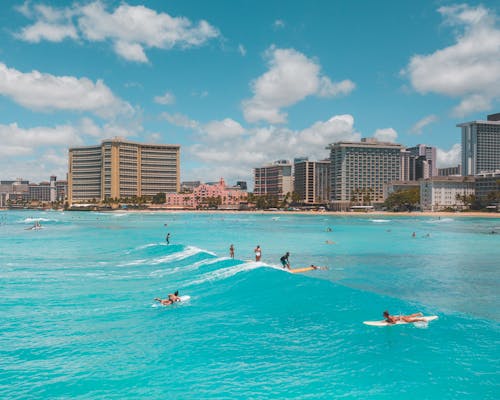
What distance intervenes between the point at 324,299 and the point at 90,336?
13597mm

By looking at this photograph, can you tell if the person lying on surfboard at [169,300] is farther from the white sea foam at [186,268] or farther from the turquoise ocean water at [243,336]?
the white sea foam at [186,268]

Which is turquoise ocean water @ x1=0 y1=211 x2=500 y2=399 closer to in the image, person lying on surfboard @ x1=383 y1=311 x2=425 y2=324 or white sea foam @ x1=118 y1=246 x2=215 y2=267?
person lying on surfboard @ x1=383 y1=311 x2=425 y2=324

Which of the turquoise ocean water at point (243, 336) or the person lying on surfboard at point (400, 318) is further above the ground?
the person lying on surfboard at point (400, 318)

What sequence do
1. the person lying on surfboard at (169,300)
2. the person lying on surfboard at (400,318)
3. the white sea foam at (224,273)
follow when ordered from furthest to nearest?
the white sea foam at (224,273)
the person lying on surfboard at (169,300)
the person lying on surfboard at (400,318)

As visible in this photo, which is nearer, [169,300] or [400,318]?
[400,318]

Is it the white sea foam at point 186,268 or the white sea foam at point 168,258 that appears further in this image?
the white sea foam at point 168,258

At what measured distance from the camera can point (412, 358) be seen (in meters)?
18.4

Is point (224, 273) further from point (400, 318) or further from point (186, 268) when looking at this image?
point (400, 318)

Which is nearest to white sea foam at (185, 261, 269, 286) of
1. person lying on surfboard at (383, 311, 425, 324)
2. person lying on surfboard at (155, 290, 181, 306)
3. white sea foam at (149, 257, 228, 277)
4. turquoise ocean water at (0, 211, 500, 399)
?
turquoise ocean water at (0, 211, 500, 399)

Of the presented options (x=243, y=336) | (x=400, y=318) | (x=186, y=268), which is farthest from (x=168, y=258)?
(x=400, y=318)

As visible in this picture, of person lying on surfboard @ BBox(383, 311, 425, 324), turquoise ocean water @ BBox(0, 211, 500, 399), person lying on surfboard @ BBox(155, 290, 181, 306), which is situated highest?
person lying on surfboard @ BBox(383, 311, 425, 324)

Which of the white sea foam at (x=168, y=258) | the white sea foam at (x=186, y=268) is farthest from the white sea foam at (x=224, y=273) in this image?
the white sea foam at (x=168, y=258)

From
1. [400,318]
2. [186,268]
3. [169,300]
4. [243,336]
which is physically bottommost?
[243,336]

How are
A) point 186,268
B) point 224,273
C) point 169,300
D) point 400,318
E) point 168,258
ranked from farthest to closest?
point 168,258, point 186,268, point 224,273, point 169,300, point 400,318
